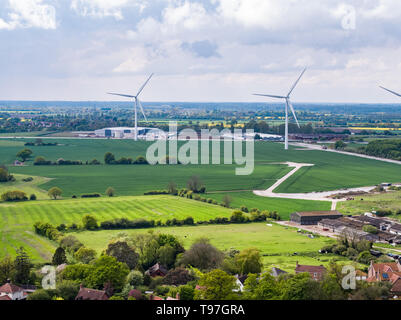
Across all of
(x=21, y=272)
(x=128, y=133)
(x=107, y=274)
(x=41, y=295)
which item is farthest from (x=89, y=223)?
(x=128, y=133)

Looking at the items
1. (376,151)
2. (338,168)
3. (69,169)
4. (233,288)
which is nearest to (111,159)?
(69,169)

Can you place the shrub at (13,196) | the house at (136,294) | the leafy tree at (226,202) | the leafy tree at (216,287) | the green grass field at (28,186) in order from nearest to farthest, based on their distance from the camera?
the leafy tree at (216,287)
the house at (136,294)
the leafy tree at (226,202)
the shrub at (13,196)
the green grass field at (28,186)

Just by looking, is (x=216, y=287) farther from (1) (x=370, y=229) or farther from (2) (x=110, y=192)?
(2) (x=110, y=192)

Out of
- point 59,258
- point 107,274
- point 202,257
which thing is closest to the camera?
point 107,274

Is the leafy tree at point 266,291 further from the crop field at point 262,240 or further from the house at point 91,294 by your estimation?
the crop field at point 262,240

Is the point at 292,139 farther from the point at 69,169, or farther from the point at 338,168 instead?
the point at 69,169

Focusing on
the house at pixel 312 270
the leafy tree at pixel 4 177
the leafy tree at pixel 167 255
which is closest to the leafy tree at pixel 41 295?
the leafy tree at pixel 167 255
